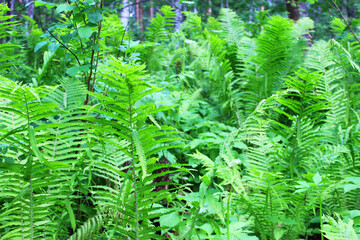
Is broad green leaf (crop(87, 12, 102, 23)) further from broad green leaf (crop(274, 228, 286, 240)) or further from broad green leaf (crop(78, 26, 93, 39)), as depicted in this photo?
broad green leaf (crop(274, 228, 286, 240))

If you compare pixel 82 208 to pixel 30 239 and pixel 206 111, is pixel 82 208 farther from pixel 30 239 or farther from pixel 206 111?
pixel 206 111

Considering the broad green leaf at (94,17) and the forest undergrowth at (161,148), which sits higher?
the broad green leaf at (94,17)

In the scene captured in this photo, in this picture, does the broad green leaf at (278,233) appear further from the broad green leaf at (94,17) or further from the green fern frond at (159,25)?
the green fern frond at (159,25)

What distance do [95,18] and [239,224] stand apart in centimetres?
133

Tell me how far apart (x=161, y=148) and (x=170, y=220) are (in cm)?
34

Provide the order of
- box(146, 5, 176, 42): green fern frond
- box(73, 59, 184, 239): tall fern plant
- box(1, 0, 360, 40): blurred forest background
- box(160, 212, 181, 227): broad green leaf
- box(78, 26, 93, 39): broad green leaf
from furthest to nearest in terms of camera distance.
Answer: box(146, 5, 176, 42): green fern frond → box(1, 0, 360, 40): blurred forest background → box(78, 26, 93, 39): broad green leaf → box(160, 212, 181, 227): broad green leaf → box(73, 59, 184, 239): tall fern plant

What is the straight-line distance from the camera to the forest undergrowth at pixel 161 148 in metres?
1.04

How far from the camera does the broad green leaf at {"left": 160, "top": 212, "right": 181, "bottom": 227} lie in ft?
3.60

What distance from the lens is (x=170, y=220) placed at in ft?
3.67

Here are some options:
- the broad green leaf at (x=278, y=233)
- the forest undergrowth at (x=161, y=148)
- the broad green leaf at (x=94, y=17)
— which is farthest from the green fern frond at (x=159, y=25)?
the broad green leaf at (x=278, y=233)

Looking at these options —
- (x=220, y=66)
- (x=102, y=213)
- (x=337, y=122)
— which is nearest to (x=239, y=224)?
(x=102, y=213)

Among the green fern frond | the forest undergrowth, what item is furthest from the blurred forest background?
the forest undergrowth

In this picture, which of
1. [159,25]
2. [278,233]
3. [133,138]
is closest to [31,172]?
[133,138]

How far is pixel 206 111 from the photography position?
294 cm
